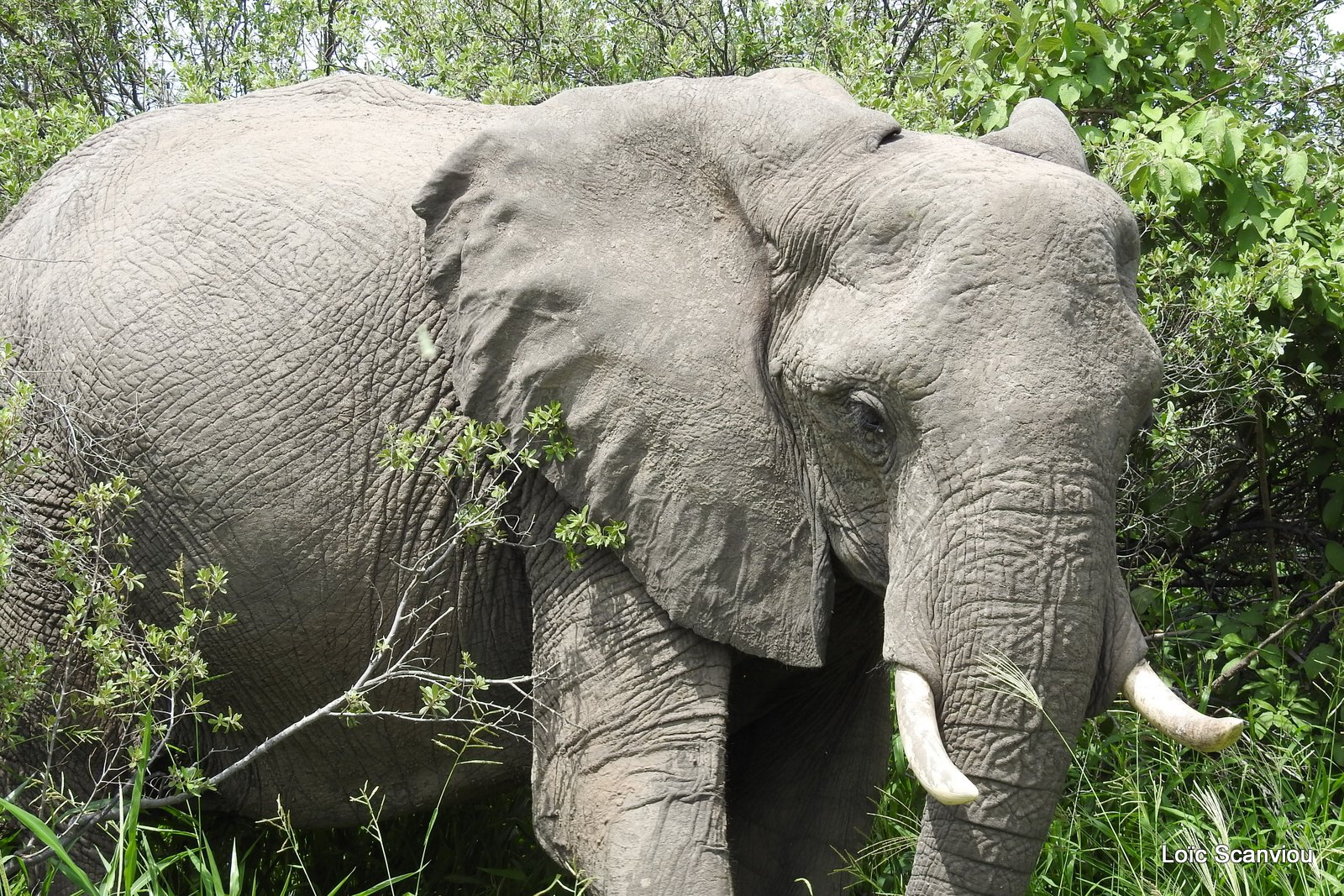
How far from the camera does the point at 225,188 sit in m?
4.36

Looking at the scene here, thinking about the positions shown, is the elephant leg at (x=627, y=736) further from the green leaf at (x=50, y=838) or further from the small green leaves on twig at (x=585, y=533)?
the green leaf at (x=50, y=838)

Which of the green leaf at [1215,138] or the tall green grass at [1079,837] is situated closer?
the tall green grass at [1079,837]

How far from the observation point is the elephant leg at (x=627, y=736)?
145 inches

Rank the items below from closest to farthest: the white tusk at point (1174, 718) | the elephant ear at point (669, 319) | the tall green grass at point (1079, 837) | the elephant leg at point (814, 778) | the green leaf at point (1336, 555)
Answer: the white tusk at point (1174, 718)
the elephant ear at point (669, 319)
the tall green grass at point (1079, 837)
the elephant leg at point (814, 778)
the green leaf at point (1336, 555)

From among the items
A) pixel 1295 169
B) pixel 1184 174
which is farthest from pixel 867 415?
pixel 1295 169

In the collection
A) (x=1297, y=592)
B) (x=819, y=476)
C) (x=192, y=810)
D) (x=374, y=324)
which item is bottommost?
(x=1297, y=592)

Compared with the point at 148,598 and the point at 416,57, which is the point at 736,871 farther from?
the point at 416,57

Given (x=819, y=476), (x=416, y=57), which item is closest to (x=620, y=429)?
(x=819, y=476)

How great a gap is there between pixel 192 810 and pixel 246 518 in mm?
1153

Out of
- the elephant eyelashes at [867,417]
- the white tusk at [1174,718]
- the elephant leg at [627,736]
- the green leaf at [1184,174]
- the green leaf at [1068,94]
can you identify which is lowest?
the elephant leg at [627,736]

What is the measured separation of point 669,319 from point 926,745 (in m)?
1.14

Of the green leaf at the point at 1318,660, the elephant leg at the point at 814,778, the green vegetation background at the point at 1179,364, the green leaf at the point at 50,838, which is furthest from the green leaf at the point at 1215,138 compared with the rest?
the green leaf at the point at 50,838

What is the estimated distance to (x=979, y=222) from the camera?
10.8ft

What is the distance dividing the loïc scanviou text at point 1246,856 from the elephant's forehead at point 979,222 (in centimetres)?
165
